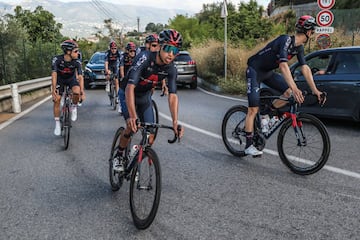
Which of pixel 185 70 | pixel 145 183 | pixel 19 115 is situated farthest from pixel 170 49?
pixel 185 70

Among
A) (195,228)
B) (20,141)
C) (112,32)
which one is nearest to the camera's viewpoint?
(195,228)

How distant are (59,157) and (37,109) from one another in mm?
6537

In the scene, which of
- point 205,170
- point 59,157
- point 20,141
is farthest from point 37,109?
point 205,170

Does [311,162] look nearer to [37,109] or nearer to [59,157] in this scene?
[59,157]

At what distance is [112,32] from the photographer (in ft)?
249

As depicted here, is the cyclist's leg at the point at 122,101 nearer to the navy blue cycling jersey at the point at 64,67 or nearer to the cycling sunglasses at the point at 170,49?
the cycling sunglasses at the point at 170,49

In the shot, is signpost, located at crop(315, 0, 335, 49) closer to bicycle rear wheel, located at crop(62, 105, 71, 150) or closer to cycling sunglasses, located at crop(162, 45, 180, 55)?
bicycle rear wheel, located at crop(62, 105, 71, 150)

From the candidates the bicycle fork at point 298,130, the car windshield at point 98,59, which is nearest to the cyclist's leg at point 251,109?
the bicycle fork at point 298,130

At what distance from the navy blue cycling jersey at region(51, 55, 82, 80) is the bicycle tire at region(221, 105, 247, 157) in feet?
10.4

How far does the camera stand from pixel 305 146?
218 inches

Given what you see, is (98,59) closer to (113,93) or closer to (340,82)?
(113,93)

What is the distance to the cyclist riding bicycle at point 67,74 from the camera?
304 inches

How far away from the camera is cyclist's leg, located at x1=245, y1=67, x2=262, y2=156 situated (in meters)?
5.95

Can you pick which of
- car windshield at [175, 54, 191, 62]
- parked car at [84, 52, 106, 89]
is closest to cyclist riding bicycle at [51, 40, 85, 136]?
car windshield at [175, 54, 191, 62]
